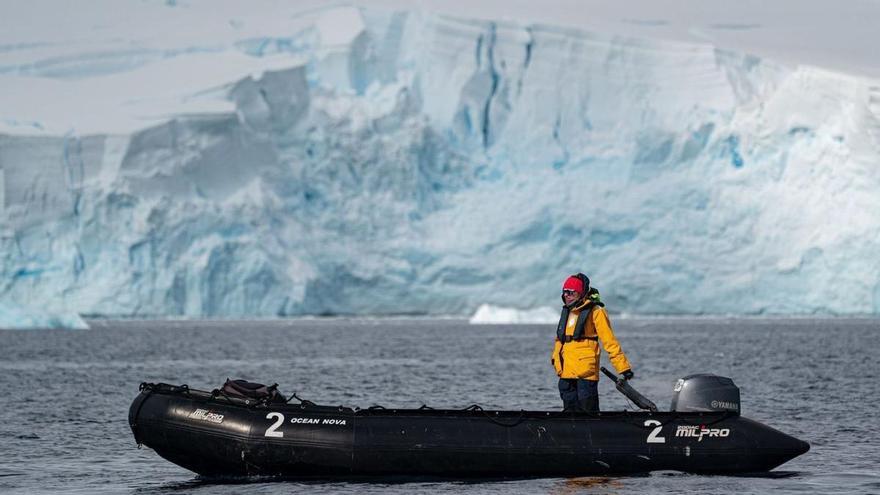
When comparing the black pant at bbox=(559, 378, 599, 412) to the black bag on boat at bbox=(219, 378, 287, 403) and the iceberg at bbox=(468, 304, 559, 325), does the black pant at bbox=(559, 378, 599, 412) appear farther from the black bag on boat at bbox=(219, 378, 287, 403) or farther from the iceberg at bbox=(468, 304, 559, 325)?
the iceberg at bbox=(468, 304, 559, 325)

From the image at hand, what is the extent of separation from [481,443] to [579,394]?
38.9 inches

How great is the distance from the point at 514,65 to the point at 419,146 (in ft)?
22.4

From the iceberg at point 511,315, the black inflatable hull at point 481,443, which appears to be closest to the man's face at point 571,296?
the black inflatable hull at point 481,443

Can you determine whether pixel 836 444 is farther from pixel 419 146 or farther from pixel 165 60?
pixel 165 60

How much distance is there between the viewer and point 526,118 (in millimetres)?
56062

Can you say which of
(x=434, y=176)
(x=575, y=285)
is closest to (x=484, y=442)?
(x=575, y=285)

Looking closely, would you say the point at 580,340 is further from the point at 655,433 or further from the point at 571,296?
the point at 655,433

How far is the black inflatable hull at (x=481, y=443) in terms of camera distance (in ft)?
36.8

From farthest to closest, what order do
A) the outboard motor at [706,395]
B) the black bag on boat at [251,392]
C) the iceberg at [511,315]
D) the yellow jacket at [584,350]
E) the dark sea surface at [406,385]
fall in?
the iceberg at [511,315], the black bag on boat at [251,392], the outboard motor at [706,395], the dark sea surface at [406,385], the yellow jacket at [584,350]

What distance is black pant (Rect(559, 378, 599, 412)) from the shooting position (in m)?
11.3

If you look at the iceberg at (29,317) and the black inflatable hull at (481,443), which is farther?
the iceberg at (29,317)

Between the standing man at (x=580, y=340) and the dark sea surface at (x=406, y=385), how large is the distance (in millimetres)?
810

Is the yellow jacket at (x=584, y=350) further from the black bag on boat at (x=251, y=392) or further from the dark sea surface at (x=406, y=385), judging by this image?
the black bag on boat at (x=251, y=392)

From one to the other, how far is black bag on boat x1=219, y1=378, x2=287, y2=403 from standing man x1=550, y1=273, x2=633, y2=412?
264cm
